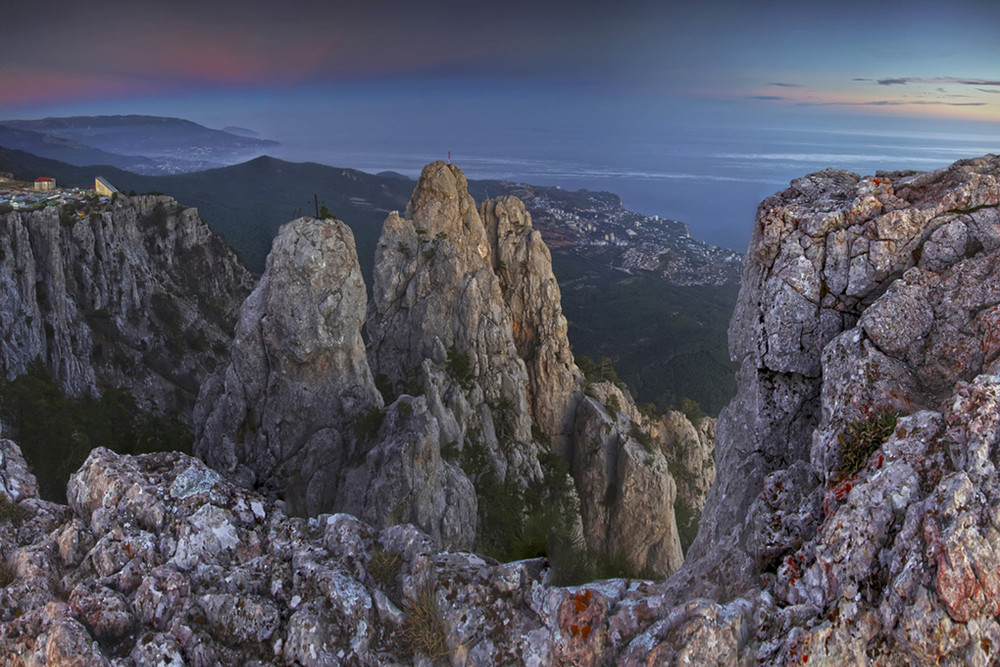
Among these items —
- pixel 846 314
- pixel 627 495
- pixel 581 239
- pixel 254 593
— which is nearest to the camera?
pixel 254 593

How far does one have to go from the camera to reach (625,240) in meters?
139

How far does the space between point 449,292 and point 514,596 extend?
108ft

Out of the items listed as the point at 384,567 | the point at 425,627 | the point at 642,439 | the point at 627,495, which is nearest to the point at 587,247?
the point at 642,439

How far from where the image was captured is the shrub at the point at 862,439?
984 centimetres

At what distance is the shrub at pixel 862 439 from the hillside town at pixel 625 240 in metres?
107

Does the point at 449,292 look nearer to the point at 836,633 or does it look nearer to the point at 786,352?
the point at 786,352

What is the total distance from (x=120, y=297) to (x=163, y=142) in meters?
114

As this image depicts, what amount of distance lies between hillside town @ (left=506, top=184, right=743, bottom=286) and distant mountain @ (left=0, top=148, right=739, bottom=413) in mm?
387

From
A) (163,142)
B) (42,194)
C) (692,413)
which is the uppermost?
(163,142)

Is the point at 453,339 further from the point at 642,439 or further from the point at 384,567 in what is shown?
the point at 384,567

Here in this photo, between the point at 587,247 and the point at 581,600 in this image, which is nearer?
the point at 581,600

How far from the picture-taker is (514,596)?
11.0 m

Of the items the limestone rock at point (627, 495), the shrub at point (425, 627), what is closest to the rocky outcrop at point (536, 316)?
the limestone rock at point (627, 495)

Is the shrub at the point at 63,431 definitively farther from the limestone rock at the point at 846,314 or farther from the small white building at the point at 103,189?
the small white building at the point at 103,189
